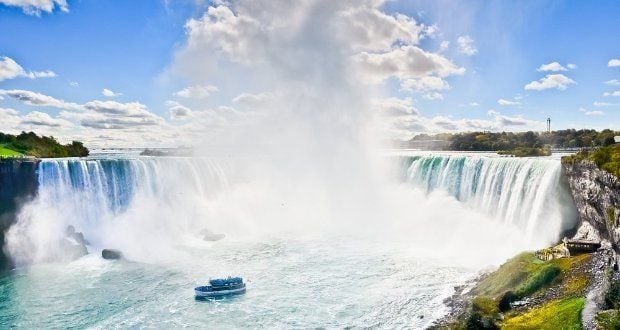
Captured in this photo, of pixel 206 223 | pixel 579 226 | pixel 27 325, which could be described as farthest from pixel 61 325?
pixel 579 226

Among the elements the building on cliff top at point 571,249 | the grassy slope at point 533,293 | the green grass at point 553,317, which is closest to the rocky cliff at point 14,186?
the grassy slope at point 533,293

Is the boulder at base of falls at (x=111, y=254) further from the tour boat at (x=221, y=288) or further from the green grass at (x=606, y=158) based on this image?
the green grass at (x=606, y=158)

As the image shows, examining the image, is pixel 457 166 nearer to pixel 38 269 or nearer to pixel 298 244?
pixel 298 244

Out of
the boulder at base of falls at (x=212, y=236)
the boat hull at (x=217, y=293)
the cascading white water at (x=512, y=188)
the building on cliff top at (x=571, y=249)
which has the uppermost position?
the cascading white water at (x=512, y=188)

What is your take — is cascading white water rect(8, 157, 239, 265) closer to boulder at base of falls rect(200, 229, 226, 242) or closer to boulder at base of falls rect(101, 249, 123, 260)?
boulder at base of falls rect(200, 229, 226, 242)

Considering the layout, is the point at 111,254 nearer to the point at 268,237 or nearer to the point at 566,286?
the point at 268,237

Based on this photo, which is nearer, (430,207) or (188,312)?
(188,312)

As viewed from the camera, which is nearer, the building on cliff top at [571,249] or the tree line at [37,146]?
Answer: the building on cliff top at [571,249]
